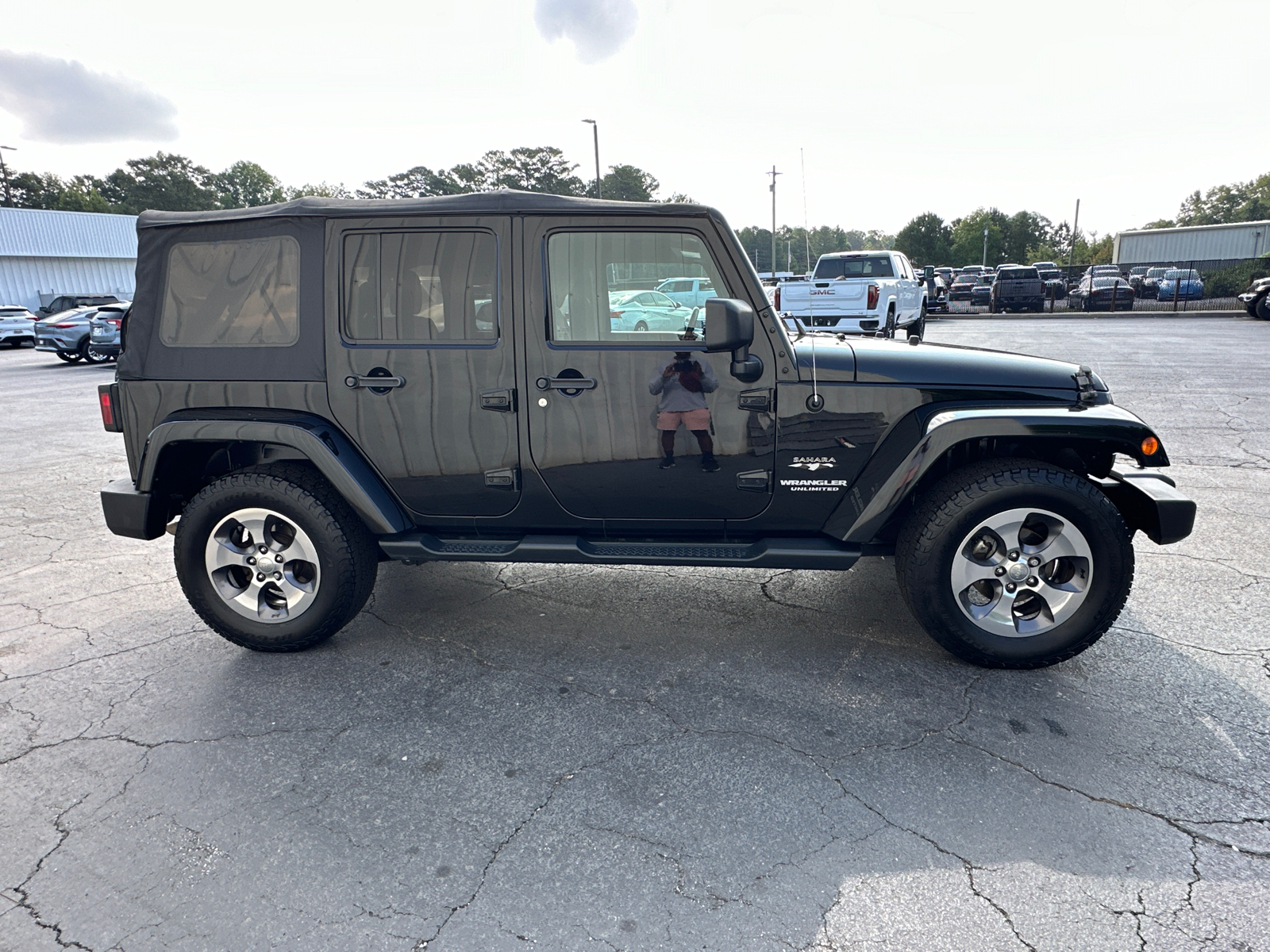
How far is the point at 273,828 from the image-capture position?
8.15 ft

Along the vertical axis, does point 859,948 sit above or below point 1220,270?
below

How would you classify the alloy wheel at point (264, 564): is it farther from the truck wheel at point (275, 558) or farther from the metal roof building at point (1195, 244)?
the metal roof building at point (1195, 244)

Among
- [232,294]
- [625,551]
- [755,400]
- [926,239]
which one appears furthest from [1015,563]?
[926,239]

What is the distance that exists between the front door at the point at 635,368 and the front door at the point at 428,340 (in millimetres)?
155

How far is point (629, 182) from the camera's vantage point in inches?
3789

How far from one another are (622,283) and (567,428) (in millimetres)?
667

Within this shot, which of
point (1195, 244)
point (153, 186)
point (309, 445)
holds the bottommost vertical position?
point (309, 445)

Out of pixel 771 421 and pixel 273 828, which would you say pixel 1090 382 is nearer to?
pixel 771 421

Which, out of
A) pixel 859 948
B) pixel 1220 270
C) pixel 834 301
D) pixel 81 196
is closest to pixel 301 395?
pixel 859 948

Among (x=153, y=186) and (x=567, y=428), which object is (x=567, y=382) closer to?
(x=567, y=428)

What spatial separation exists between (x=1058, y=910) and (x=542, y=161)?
105m

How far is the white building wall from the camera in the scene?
38812mm

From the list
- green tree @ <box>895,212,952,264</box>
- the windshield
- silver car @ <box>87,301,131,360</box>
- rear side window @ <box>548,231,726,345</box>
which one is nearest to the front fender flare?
rear side window @ <box>548,231,726,345</box>

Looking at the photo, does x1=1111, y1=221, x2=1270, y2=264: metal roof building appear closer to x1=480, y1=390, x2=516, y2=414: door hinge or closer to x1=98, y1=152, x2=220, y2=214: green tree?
x1=480, y1=390, x2=516, y2=414: door hinge
